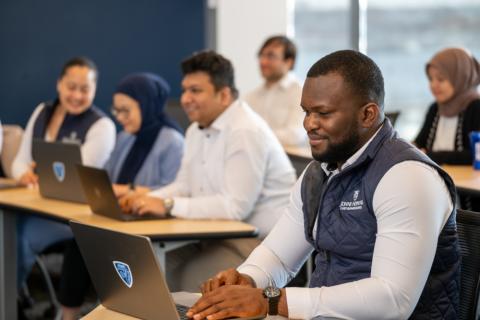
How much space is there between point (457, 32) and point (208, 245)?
15.4 feet

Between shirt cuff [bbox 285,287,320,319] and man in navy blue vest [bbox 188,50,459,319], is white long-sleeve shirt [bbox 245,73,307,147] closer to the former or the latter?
man in navy blue vest [bbox 188,50,459,319]

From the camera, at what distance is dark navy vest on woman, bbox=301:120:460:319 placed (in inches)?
84.6

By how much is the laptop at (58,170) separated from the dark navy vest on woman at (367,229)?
2037 millimetres

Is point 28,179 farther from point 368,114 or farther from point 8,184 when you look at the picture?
point 368,114

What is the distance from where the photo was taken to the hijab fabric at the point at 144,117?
4500 mm

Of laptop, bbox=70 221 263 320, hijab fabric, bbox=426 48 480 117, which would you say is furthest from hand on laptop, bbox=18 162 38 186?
laptop, bbox=70 221 263 320

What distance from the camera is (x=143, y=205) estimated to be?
371cm

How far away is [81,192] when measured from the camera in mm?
4141

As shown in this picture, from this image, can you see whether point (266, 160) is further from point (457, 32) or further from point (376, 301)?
point (457, 32)

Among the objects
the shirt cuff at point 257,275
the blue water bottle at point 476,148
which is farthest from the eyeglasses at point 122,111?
the shirt cuff at point 257,275

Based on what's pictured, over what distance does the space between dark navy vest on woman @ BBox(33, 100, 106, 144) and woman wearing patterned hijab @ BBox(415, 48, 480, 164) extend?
1884 millimetres

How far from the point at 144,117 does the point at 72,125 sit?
0.77 metres

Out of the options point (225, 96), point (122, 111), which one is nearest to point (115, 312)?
point (225, 96)

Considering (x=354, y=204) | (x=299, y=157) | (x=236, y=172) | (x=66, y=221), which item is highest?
(x=354, y=204)
